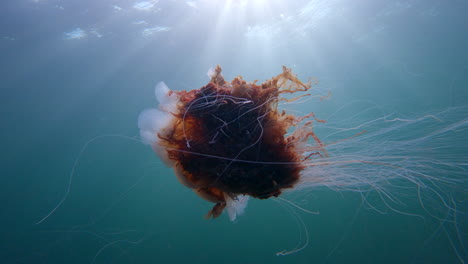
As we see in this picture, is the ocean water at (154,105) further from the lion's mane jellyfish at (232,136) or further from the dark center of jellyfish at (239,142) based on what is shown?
the dark center of jellyfish at (239,142)

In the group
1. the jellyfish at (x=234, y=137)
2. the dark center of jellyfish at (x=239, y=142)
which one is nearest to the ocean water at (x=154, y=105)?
the jellyfish at (x=234, y=137)

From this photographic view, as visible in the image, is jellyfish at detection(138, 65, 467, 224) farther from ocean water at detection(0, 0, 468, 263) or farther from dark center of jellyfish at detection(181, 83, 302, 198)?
ocean water at detection(0, 0, 468, 263)

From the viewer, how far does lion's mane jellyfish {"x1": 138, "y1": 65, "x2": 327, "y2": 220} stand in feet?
7.79

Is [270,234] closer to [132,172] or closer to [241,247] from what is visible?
[241,247]

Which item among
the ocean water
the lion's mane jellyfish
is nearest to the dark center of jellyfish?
the lion's mane jellyfish

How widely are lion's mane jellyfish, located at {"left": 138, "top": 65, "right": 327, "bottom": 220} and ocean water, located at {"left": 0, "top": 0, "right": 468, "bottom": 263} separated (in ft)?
33.2

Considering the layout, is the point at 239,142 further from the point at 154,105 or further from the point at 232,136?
the point at 154,105

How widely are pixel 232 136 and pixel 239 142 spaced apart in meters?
0.10

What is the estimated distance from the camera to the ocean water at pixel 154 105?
60.5ft

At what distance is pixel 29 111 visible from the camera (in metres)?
26.1

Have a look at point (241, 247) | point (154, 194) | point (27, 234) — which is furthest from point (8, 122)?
point (241, 247)

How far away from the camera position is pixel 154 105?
28.2 metres

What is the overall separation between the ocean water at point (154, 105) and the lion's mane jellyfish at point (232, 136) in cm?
1011

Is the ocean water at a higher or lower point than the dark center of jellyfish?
higher
